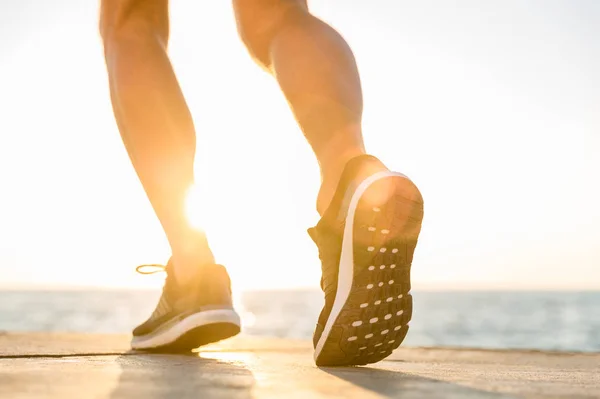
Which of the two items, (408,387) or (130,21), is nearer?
(408,387)

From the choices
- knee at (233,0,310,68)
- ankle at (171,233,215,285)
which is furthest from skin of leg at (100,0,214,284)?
knee at (233,0,310,68)

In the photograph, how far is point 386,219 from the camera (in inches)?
48.8

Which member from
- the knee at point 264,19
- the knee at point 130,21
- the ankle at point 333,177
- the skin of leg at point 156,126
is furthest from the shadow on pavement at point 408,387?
the knee at point 130,21

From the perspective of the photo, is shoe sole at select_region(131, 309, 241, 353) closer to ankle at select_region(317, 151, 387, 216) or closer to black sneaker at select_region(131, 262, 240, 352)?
black sneaker at select_region(131, 262, 240, 352)

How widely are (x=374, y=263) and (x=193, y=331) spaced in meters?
0.57

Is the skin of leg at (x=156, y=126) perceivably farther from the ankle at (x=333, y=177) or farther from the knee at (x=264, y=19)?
the ankle at (x=333, y=177)

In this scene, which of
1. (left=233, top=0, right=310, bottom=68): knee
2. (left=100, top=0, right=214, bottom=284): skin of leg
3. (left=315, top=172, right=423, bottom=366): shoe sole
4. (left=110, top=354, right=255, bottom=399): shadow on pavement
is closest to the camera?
(left=110, top=354, right=255, bottom=399): shadow on pavement

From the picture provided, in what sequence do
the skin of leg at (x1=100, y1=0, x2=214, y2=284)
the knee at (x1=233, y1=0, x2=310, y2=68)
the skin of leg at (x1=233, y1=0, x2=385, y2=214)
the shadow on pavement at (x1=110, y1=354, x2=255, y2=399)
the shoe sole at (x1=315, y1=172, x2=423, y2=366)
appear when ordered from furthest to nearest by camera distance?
the skin of leg at (x1=100, y1=0, x2=214, y2=284) < the knee at (x1=233, y1=0, x2=310, y2=68) < the skin of leg at (x1=233, y1=0, x2=385, y2=214) < the shoe sole at (x1=315, y1=172, x2=423, y2=366) < the shadow on pavement at (x1=110, y1=354, x2=255, y2=399)

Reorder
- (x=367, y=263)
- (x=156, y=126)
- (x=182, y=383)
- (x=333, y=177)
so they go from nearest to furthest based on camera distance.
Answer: (x=182, y=383) → (x=367, y=263) → (x=333, y=177) → (x=156, y=126)

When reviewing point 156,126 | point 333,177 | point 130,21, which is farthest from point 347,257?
point 130,21

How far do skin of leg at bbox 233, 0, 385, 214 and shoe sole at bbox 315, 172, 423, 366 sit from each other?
162 mm

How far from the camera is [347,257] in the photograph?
4.11 ft

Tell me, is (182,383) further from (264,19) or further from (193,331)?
(264,19)

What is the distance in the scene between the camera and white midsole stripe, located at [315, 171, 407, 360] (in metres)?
1.24
